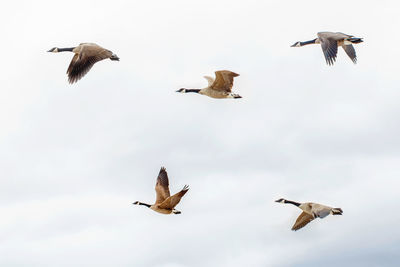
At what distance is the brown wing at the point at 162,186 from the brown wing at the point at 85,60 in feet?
16.2

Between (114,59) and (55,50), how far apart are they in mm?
5521

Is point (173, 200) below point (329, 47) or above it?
below

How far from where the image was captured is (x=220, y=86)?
24281 millimetres

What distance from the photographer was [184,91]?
2742 centimetres

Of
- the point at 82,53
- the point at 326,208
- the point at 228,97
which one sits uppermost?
the point at 82,53

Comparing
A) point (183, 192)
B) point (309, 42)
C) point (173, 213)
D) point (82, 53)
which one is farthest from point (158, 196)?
point (309, 42)

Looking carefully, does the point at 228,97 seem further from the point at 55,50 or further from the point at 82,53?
the point at 55,50

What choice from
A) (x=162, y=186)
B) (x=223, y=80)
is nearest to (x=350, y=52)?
(x=223, y=80)

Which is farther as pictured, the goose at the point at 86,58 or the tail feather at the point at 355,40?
the tail feather at the point at 355,40

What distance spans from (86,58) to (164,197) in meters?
5.38

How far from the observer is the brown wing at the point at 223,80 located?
2312cm

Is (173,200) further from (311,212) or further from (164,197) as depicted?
(311,212)

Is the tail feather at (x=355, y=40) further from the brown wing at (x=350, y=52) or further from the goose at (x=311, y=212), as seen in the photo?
the goose at (x=311, y=212)

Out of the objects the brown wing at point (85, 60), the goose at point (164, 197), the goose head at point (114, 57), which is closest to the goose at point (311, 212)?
the goose at point (164, 197)
